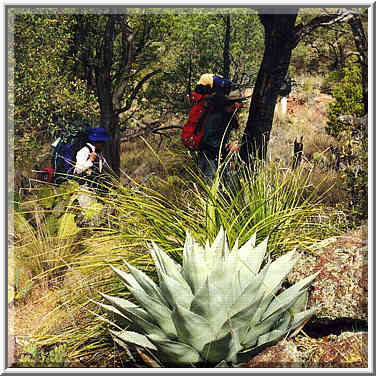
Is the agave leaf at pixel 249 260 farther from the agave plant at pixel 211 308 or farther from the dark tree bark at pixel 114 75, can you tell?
the dark tree bark at pixel 114 75

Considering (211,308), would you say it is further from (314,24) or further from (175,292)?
(314,24)

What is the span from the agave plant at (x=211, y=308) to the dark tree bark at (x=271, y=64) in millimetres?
1645

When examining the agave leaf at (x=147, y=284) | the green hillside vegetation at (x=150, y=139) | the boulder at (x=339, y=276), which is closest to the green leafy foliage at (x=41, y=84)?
the green hillside vegetation at (x=150, y=139)

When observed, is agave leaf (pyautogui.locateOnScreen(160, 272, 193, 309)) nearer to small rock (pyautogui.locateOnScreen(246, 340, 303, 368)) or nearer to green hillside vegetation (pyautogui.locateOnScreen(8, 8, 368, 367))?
small rock (pyautogui.locateOnScreen(246, 340, 303, 368))

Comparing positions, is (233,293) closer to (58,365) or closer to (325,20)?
(58,365)

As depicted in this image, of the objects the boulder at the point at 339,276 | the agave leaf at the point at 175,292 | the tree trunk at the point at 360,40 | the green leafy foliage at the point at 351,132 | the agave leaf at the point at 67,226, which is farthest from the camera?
the tree trunk at the point at 360,40

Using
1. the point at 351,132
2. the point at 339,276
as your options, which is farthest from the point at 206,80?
the point at 339,276

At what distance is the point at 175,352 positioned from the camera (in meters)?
Result: 2.33

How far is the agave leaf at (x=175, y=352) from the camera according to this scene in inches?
90.4

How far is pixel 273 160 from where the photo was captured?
12.6ft

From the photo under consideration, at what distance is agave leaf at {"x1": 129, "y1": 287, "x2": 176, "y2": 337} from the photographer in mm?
2365

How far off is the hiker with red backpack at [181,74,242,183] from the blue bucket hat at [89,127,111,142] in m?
0.67

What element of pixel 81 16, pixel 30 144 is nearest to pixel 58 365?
pixel 30 144

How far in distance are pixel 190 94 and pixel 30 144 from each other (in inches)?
49.3
